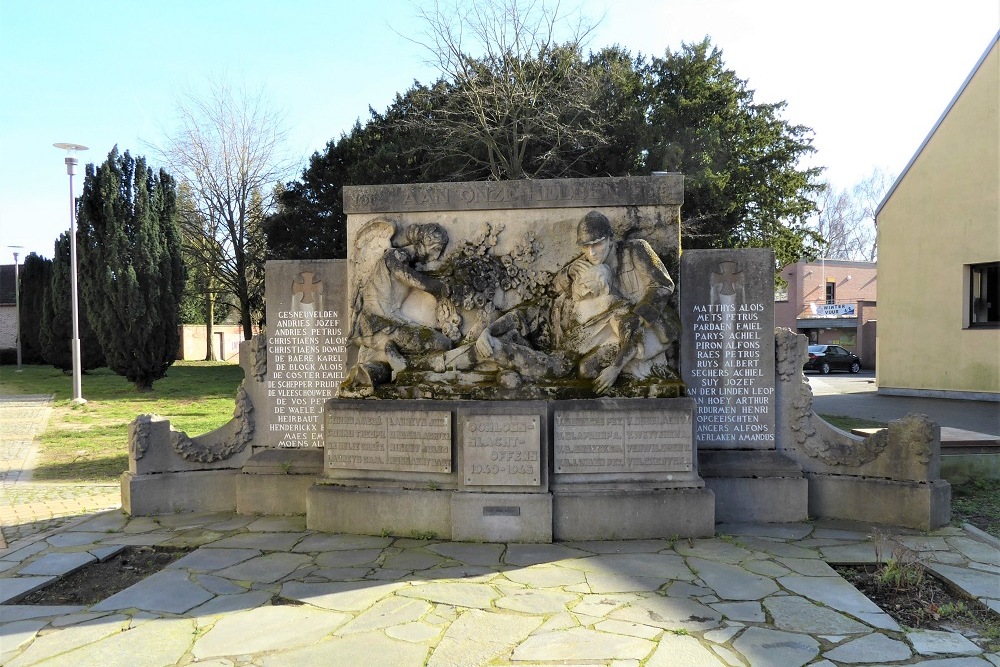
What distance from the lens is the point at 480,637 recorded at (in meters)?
3.33

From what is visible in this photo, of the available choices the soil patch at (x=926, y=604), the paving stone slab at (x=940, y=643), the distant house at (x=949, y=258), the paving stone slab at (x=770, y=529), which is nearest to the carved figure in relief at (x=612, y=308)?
the paving stone slab at (x=770, y=529)

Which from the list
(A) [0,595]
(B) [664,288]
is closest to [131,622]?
(A) [0,595]

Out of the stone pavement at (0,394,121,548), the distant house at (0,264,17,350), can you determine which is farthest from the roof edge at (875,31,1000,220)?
the distant house at (0,264,17,350)

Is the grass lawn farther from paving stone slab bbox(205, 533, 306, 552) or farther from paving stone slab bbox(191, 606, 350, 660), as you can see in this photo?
paving stone slab bbox(191, 606, 350, 660)

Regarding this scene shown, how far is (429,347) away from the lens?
550 centimetres

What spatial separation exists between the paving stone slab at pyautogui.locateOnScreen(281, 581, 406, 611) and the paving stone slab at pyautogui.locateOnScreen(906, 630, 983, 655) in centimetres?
275

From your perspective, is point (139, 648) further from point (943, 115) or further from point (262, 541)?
point (943, 115)

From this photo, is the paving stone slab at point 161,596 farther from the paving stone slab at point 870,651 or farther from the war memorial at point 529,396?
the paving stone slab at point 870,651

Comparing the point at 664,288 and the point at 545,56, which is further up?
the point at 545,56

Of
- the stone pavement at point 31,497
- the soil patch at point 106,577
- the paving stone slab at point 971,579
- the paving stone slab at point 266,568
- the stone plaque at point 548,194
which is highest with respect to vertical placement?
the stone plaque at point 548,194

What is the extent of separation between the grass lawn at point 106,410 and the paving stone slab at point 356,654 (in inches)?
236

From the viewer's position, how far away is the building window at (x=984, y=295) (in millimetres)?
14805

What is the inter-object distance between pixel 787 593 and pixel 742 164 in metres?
20.4

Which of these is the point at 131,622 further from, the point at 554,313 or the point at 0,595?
the point at 554,313
